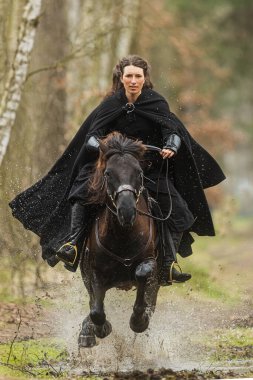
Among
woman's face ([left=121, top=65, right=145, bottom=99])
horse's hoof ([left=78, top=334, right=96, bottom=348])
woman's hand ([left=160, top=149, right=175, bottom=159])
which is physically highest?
woman's face ([left=121, top=65, right=145, bottom=99])

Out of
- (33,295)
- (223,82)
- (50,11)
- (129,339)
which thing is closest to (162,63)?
(223,82)

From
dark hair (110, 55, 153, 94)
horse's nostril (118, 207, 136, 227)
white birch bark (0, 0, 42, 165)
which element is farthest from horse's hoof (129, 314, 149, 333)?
white birch bark (0, 0, 42, 165)

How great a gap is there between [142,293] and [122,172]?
4.45ft

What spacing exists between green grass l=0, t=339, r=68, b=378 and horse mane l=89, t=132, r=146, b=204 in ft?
5.89

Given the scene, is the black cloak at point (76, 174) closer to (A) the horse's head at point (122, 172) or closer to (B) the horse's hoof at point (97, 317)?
(A) the horse's head at point (122, 172)

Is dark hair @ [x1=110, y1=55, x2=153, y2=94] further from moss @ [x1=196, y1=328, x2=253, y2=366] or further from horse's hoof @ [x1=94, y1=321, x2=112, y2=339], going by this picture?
moss @ [x1=196, y1=328, x2=253, y2=366]

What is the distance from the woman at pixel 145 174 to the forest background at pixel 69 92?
2463 millimetres

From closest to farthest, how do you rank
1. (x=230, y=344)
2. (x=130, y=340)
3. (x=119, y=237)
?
1. (x=119, y=237)
2. (x=130, y=340)
3. (x=230, y=344)

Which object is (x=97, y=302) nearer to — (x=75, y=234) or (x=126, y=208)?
(x=75, y=234)

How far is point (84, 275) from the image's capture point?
35.8 feet

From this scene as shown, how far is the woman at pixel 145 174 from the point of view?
1058 cm

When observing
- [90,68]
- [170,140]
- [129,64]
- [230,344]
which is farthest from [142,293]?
[90,68]

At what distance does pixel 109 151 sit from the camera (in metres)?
9.84

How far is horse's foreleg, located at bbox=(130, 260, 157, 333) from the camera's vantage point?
10.1 meters
